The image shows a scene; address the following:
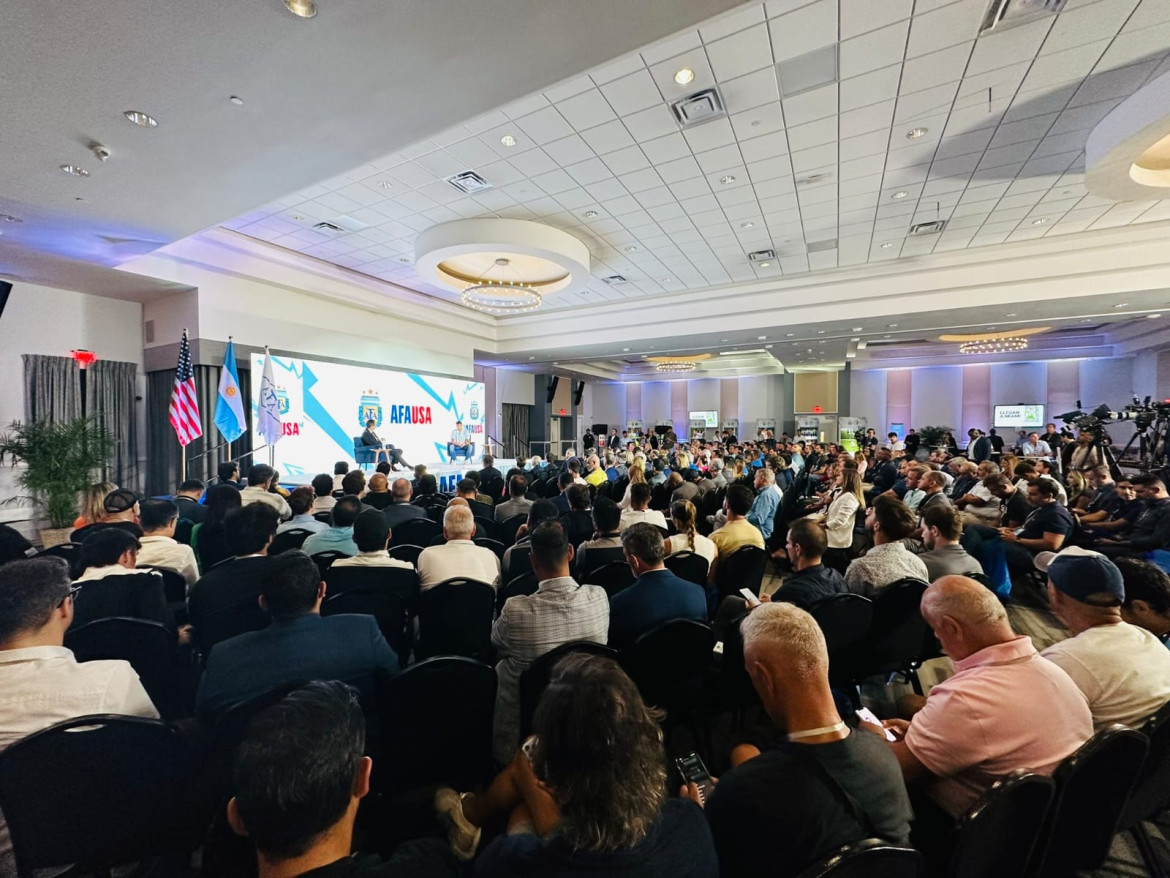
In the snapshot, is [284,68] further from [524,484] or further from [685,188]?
[685,188]

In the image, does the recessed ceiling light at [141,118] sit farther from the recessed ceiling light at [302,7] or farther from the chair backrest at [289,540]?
the chair backrest at [289,540]

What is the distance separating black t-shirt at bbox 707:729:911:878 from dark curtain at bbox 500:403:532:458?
637 inches

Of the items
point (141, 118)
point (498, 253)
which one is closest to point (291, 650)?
point (141, 118)

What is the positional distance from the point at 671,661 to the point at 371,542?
191cm

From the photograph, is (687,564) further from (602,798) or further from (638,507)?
(602,798)

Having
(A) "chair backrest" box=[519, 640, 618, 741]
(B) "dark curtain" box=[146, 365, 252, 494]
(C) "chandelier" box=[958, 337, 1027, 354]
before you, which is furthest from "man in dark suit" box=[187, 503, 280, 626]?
(C) "chandelier" box=[958, 337, 1027, 354]

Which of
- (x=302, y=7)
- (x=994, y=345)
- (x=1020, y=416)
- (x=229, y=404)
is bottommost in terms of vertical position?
(x=229, y=404)

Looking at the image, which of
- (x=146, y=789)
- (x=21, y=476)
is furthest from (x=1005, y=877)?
(x=21, y=476)

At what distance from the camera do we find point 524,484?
5.48m

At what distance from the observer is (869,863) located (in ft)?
3.11

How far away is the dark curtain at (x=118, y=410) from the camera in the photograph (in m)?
7.84

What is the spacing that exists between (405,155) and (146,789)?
5.68 m

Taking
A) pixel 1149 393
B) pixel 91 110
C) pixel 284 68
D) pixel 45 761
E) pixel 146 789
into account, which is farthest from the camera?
pixel 1149 393

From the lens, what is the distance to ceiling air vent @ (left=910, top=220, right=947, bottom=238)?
24.1 feet
